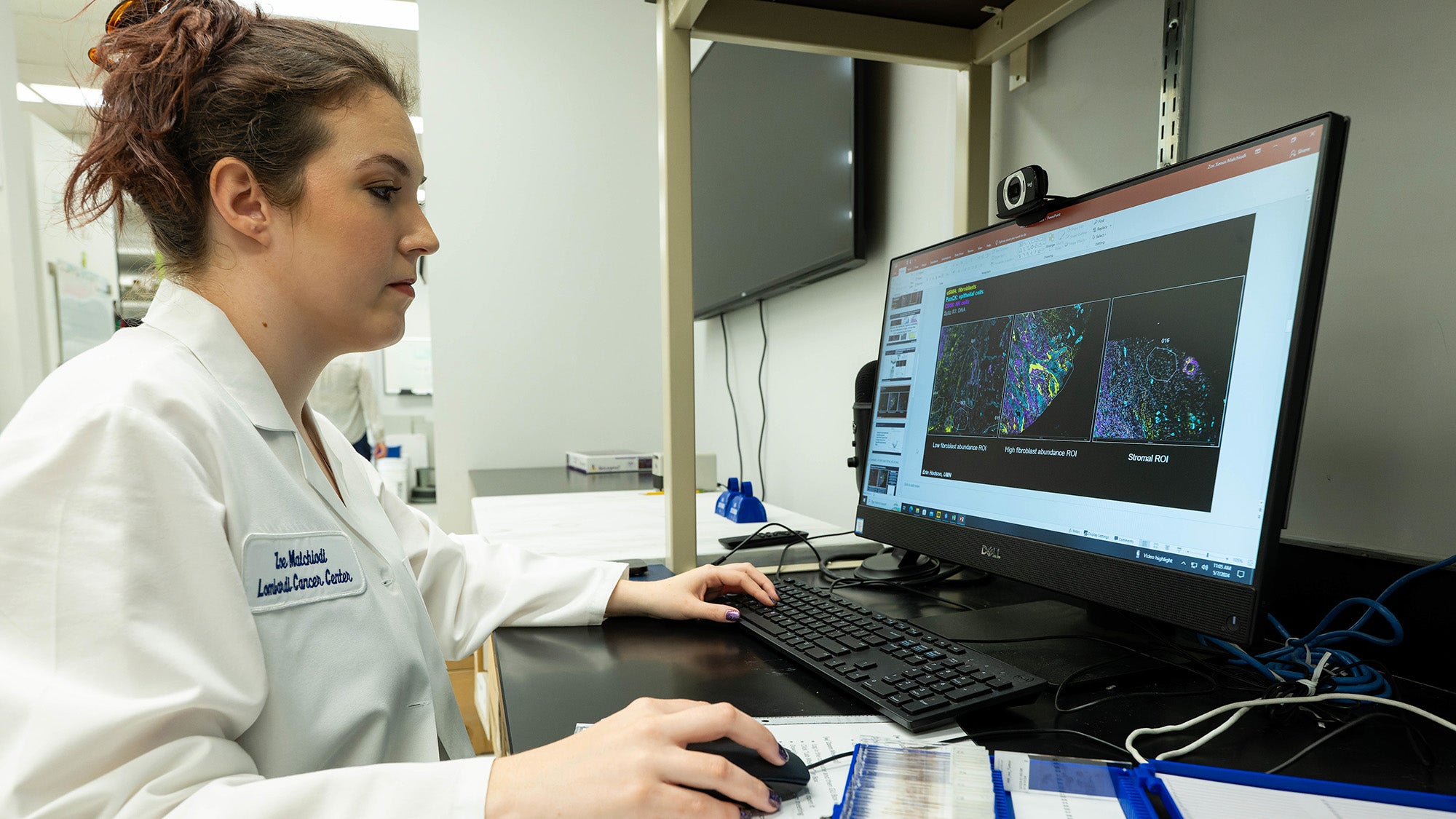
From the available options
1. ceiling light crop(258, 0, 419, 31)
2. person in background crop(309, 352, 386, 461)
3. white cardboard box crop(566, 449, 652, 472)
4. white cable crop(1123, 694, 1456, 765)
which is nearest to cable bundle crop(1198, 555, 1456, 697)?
white cable crop(1123, 694, 1456, 765)

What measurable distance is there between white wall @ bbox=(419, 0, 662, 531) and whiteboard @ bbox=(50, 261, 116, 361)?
86.6 inches

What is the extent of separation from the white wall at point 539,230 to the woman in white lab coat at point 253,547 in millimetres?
1968

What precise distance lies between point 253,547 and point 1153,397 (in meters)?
0.69

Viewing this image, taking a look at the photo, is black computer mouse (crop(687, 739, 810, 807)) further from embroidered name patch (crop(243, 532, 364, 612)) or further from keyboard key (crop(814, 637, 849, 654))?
embroidered name patch (crop(243, 532, 364, 612))

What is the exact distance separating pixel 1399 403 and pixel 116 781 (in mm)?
962

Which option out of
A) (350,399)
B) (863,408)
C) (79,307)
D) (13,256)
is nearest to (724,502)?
(863,408)

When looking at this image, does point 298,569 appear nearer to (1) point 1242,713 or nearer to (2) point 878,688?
(2) point 878,688

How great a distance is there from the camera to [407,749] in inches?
26.0

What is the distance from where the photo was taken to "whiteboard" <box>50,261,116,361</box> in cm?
384

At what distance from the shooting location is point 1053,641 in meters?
0.74

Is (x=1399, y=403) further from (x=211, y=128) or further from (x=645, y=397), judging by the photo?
(x=645, y=397)

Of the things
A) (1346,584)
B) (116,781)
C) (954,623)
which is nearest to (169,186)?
(116,781)

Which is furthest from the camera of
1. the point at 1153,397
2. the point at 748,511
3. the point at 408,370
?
the point at 408,370

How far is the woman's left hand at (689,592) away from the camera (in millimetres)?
844
